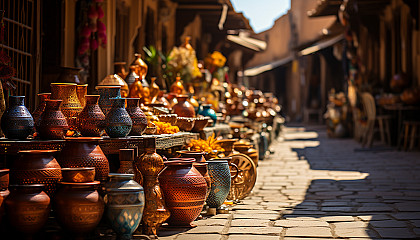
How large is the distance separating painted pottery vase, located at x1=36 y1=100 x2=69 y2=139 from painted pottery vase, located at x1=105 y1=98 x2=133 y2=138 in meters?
0.32

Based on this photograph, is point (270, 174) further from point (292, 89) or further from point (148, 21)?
point (292, 89)

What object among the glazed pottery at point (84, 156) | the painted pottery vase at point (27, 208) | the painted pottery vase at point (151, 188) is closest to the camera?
the painted pottery vase at point (27, 208)

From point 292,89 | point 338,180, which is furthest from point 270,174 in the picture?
point 292,89

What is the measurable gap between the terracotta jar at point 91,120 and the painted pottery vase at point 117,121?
0.19ft

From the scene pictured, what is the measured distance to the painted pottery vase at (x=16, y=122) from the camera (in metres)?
4.74

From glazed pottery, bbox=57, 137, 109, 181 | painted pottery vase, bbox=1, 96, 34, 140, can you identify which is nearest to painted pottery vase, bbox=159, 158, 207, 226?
glazed pottery, bbox=57, 137, 109, 181

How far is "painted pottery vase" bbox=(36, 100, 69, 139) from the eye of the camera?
4797 mm

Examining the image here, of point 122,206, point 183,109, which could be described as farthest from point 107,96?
point 183,109

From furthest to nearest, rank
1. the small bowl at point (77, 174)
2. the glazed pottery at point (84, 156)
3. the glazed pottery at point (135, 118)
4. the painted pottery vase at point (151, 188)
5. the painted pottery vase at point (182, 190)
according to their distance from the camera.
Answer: the glazed pottery at point (135, 118)
the painted pottery vase at point (182, 190)
the painted pottery vase at point (151, 188)
the glazed pottery at point (84, 156)
the small bowl at point (77, 174)

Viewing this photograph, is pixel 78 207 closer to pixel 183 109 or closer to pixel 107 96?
pixel 107 96

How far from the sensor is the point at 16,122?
4.74m

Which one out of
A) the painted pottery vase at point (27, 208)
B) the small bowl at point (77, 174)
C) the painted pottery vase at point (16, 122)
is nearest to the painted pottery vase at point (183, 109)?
the painted pottery vase at point (16, 122)

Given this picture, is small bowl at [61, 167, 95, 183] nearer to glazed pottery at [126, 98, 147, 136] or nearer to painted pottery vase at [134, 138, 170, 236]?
painted pottery vase at [134, 138, 170, 236]

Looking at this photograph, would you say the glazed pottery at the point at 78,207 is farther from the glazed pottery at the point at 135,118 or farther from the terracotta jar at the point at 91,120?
the glazed pottery at the point at 135,118
